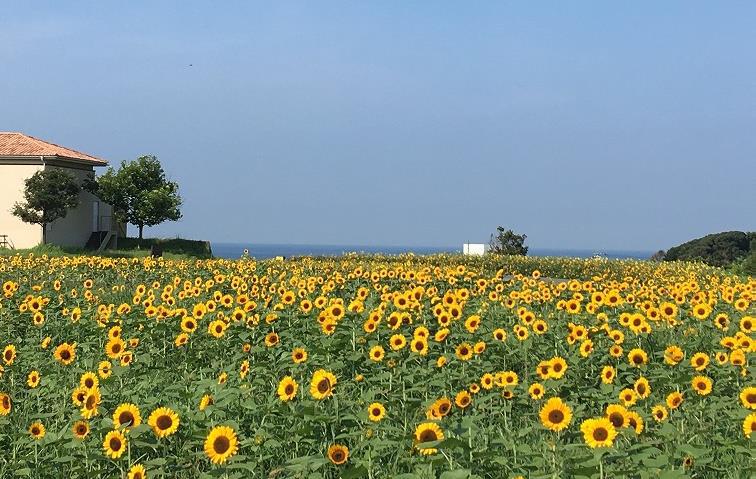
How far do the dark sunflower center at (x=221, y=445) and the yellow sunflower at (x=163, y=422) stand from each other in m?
0.52

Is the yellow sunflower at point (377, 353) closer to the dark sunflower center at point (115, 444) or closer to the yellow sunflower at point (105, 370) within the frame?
the yellow sunflower at point (105, 370)

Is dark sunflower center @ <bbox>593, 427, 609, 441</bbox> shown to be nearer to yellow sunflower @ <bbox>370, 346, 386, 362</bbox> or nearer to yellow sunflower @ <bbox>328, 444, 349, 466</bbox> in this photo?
yellow sunflower @ <bbox>328, 444, 349, 466</bbox>

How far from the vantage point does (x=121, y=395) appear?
6.87 m

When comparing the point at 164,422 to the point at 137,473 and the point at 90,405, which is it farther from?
the point at 90,405

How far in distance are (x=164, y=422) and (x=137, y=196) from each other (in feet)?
157

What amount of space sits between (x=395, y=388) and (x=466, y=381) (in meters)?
0.59

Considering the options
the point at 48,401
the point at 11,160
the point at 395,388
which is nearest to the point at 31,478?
the point at 48,401

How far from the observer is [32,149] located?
5009cm

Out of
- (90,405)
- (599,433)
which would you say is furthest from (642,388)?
(90,405)

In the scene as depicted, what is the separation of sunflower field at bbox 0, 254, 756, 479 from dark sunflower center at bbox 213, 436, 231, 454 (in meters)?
0.01

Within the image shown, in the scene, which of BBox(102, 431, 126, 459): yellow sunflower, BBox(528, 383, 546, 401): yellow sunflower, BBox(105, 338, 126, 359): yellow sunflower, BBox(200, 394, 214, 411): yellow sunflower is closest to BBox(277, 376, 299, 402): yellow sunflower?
BBox(200, 394, 214, 411): yellow sunflower

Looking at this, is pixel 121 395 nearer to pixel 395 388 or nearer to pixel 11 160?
pixel 395 388

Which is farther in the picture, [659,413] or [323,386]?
[659,413]

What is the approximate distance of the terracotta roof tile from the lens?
49406 mm
